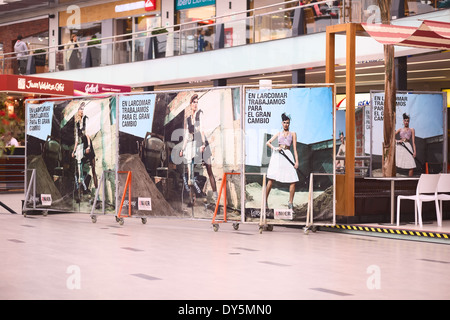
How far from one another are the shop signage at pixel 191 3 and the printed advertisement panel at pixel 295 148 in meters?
17.4

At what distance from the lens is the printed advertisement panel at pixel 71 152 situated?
43.6 feet

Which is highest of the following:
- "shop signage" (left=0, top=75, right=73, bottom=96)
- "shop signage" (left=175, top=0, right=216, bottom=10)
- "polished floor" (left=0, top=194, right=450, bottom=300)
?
"shop signage" (left=175, top=0, right=216, bottom=10)

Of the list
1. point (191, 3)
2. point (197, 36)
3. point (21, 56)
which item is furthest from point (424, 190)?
point (21, 56)

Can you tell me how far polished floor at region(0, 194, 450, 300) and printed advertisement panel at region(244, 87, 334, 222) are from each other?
51cm

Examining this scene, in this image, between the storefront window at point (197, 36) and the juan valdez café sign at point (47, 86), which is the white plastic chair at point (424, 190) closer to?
the juan valdez café sign at point (47, 86)

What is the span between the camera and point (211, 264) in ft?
26.8

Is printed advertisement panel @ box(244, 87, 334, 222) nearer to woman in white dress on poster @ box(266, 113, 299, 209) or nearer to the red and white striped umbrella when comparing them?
woman in white dress on poster @ box(266, 113, 299, 209)

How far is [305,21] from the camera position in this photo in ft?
62.9

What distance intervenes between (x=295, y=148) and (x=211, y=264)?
4.02 metres

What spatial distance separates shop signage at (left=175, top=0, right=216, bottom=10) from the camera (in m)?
28.7

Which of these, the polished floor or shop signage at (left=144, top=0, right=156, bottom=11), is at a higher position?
shop signage at (left=144, top=0, right=156, bottom=11)

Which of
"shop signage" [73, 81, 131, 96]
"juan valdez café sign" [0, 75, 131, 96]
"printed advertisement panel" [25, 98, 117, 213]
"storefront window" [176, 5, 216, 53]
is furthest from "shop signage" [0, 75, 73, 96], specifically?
"printed advertisement panel" [25, 98, 117, 213]

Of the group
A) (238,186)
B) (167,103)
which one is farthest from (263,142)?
(167,103)
